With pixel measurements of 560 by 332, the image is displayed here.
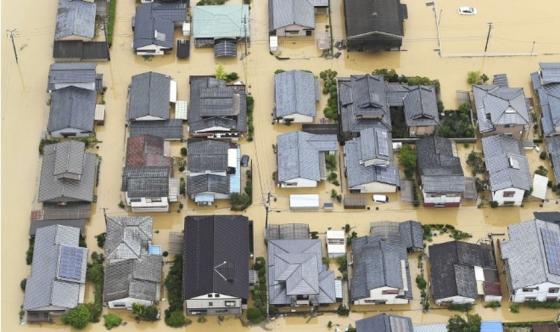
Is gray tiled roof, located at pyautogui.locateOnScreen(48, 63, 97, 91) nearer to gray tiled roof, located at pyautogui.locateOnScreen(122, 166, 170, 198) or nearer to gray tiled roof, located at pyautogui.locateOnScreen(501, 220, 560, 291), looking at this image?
gray tiled roof, located at pyautogui.locateOnScreen(122, 166, 170, 198)

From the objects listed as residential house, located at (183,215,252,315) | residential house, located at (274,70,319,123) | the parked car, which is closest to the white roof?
residential house, located at (274,70,319,123)

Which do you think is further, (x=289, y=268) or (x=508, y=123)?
(x=508, y=123)

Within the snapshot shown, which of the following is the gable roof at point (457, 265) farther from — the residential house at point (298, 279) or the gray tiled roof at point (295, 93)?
the gray tiled roof at point (295, 93)

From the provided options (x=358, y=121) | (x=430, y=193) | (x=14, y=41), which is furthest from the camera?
(x=14, y=41)

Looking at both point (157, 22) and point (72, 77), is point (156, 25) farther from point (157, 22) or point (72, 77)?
point (72, 77)

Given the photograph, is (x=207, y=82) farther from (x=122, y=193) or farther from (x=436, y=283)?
(x=436, y=283)

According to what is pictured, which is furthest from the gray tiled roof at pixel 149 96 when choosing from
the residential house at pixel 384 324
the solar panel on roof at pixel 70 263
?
the residential house at pixel 384 324

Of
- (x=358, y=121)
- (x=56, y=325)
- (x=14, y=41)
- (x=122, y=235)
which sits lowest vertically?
(x=56, y=325)

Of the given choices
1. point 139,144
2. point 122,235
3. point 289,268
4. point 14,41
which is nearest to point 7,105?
point 14,41
